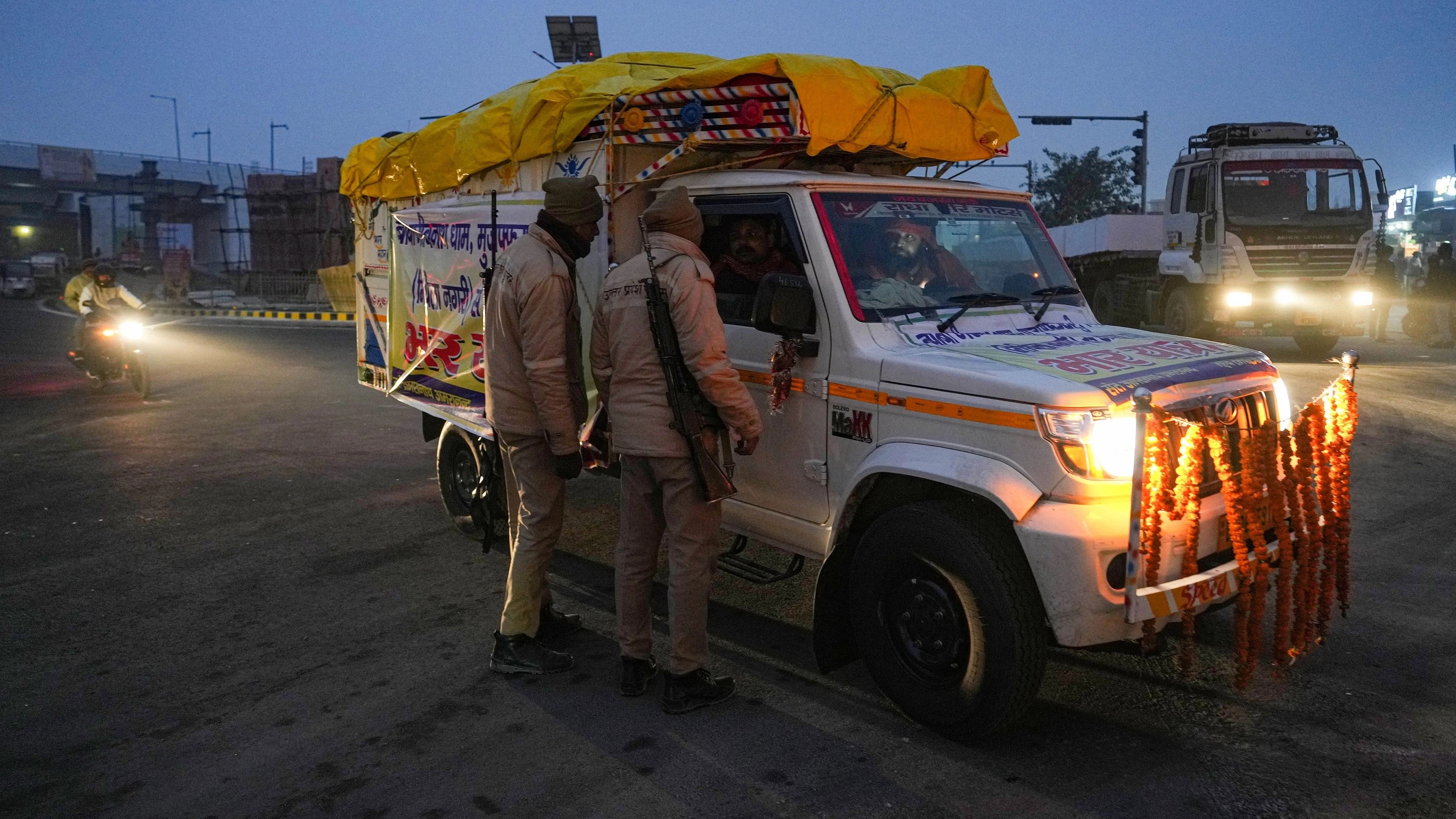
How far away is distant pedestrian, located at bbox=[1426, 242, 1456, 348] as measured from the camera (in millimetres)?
17844

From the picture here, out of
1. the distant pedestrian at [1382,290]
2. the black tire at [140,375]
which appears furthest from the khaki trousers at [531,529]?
the distant pedestrian at [1382,290]

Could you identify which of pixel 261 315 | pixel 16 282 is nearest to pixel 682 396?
pixel 261 315

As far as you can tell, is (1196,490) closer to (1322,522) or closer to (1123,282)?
(1322,522)

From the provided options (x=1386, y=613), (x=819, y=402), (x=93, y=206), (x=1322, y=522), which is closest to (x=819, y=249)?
(x=819, y=402)

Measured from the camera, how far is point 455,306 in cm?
626

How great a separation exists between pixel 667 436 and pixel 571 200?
1.12 m

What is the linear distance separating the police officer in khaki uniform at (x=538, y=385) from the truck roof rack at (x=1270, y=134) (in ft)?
45.4

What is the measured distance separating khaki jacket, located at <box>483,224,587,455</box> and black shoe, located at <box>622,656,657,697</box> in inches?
35.6

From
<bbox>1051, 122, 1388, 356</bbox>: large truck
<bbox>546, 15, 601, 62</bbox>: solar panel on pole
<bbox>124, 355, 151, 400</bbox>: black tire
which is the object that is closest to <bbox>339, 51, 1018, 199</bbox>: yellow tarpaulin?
<bbox>124, 355, 151, 400</bbox>: black tire

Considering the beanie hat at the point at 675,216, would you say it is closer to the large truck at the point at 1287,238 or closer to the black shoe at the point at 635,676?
the black shoe at the point at 635,676

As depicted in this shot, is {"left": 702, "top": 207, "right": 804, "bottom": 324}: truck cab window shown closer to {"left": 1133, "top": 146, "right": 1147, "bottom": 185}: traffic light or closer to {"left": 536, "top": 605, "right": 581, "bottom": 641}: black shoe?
{"left": 536, "top": 605, "right": 581, "bottom": 641}: black shoe

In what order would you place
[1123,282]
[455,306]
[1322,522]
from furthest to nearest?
1. [1123,282]
2. [455,306]
3. [1322,522]

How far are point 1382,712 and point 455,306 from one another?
4.98m

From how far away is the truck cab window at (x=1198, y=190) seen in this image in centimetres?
1547
